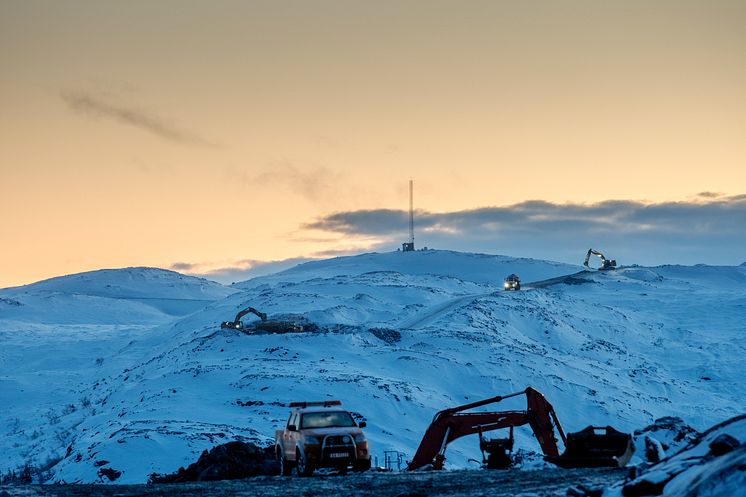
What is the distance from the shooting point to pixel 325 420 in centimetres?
2502

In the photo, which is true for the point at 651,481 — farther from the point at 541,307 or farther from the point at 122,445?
the point at 541,307

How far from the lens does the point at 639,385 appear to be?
76938 mm

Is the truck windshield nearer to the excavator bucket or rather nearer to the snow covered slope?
the excavator bucket

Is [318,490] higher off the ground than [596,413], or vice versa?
[318,490]

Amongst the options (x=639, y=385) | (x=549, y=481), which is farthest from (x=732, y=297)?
(x=549, y=481)

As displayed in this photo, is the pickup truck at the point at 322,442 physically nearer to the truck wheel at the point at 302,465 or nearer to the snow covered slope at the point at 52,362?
the truck wheel at the point at 302,465

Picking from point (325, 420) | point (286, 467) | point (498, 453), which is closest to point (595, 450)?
point (498, 453)

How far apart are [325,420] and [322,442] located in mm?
1135

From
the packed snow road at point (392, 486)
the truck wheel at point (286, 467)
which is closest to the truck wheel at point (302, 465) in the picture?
the truck wheel at point (286, 467)

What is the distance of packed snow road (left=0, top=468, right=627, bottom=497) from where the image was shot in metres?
17.4

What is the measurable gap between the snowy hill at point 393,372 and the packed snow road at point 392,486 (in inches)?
698

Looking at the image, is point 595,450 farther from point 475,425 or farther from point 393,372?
point 393,372

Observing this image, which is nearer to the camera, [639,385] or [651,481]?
[651,481]

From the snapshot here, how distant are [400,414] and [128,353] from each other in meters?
57.0
